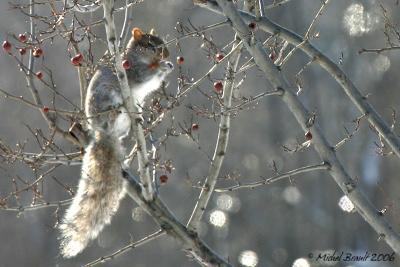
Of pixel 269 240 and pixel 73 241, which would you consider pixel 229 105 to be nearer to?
pixel 73 241

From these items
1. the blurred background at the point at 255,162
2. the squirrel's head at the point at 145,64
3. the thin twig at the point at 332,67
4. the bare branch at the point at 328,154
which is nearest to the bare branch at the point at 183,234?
the bare branch at the point at 328,154

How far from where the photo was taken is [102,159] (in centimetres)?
533

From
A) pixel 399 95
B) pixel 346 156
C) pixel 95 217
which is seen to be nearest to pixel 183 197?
pixel 346 156

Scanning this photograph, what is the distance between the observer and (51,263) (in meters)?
15.7

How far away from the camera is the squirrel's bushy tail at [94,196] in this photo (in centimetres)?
491

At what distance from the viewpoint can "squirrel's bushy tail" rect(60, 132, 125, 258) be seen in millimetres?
4906

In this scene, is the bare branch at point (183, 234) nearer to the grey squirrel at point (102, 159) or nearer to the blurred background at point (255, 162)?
the grey squirrel at point (102, 159)

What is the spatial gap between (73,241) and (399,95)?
12.6 meters

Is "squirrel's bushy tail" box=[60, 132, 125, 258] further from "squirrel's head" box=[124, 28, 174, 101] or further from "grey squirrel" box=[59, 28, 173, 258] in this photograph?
"squirrel's head" box=[124, 28, 174, 101]

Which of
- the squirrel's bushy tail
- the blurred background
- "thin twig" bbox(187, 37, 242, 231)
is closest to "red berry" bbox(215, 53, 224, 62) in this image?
"thin twig" bbox(187, 37, 242, 231)

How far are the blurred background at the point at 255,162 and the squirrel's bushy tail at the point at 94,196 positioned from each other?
1013 cm

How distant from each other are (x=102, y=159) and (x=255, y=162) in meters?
11.6

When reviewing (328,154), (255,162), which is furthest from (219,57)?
(255,162)

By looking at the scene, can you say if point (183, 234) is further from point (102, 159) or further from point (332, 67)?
point (332, 67)
